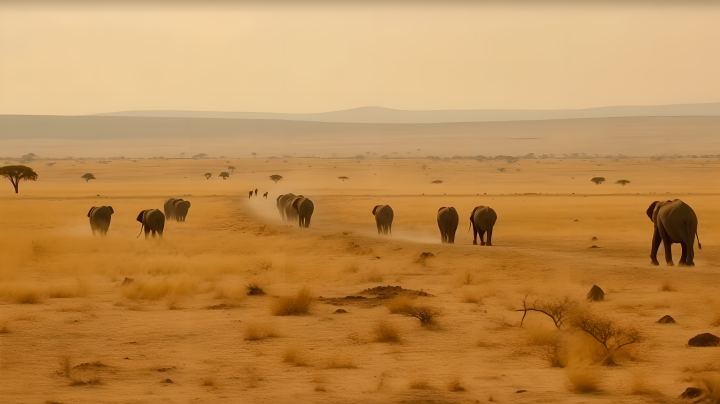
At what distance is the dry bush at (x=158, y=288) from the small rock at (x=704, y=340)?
11.8m

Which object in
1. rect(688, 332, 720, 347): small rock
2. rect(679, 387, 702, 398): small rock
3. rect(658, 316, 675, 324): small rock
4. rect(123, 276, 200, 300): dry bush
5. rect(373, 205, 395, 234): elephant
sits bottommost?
rect(123, 276, 200, 300): dry bush

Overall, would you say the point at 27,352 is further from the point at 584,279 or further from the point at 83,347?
the point at 584,279

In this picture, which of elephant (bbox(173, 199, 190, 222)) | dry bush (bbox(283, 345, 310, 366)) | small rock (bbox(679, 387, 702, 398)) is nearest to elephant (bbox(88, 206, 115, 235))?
elephant (bbox(173, 199, 190, 222))

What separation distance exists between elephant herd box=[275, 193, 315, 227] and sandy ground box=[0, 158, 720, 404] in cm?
201

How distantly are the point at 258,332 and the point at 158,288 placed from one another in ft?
19.4

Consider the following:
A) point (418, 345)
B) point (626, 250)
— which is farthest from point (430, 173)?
point (418, 345)

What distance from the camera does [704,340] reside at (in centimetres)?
1362

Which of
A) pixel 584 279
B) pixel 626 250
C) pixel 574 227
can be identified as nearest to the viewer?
pixel 584 279

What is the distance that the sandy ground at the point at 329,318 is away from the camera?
11.3 meters

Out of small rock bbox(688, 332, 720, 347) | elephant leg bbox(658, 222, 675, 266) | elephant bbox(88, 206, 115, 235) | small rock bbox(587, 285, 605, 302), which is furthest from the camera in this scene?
elephant bbox(88, 206, 115, 235)

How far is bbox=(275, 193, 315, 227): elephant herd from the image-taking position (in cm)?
3797

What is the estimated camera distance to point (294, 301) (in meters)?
17.0

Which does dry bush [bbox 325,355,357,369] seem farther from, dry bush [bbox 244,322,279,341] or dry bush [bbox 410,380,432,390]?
dry bush [bbox 244,322,279,341]

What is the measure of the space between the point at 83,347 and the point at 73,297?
579 centimetres
